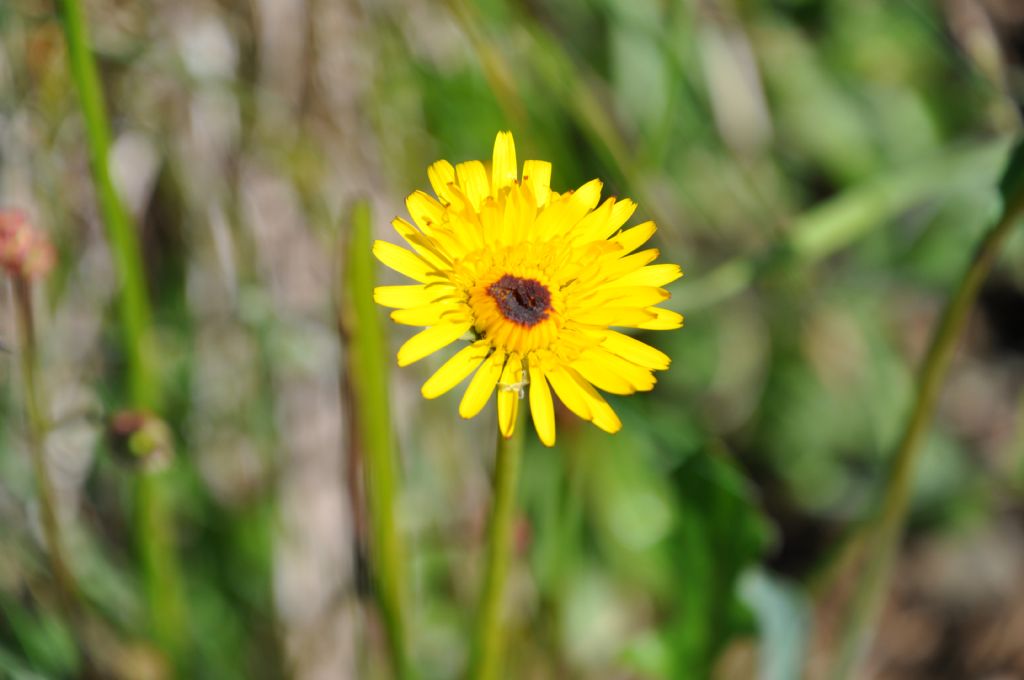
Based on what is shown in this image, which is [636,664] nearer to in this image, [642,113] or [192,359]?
[192,359]

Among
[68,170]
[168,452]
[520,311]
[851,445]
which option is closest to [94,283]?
[68,170]

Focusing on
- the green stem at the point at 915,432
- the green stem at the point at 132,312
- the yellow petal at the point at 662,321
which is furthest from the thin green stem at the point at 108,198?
the green stem at the point at 915,432

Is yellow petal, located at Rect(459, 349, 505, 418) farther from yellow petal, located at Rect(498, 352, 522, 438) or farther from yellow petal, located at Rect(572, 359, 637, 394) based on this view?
yellow petal, located at Rect(572, 359, 637, 394)

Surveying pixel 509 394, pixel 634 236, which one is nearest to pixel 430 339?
pixel 509 394

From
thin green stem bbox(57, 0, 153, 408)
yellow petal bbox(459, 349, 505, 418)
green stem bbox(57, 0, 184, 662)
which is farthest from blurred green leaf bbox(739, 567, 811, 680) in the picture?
thin green stem bbox(57, 0, 153, 408)

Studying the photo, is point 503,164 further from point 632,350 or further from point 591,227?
point 632,350
